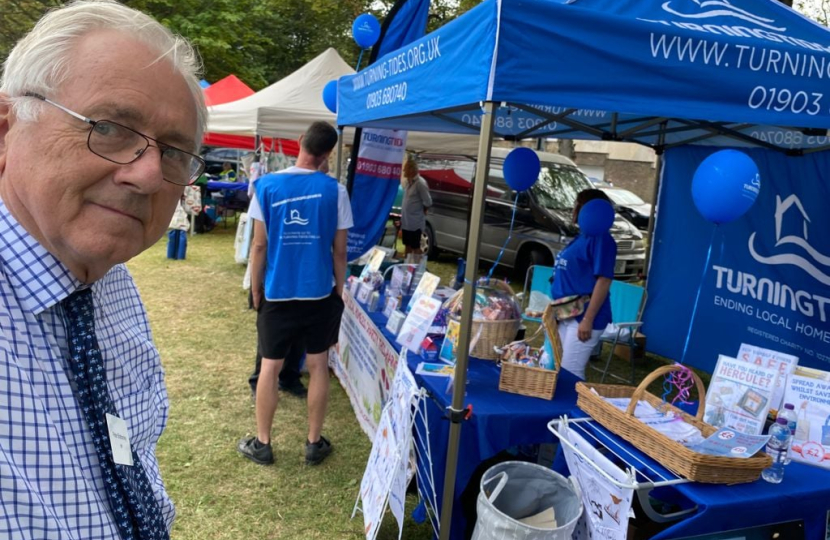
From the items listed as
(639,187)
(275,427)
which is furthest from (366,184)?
(639,187)

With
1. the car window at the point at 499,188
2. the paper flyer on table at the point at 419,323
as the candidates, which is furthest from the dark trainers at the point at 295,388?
the car window at the point at 499,188

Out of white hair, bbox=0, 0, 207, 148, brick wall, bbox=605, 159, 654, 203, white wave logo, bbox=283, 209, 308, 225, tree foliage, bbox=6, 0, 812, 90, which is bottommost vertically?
white wave logo, bbox=283, 209, 308, 225

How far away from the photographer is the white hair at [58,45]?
80 centimetres

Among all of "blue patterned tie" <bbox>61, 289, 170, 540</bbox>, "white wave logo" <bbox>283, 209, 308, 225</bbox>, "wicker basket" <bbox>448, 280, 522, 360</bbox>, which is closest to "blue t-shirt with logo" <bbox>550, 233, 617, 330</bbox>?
"wicker basket" <bbox>448, 280, 522, 360</bbox>

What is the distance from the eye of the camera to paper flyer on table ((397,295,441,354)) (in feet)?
9.53

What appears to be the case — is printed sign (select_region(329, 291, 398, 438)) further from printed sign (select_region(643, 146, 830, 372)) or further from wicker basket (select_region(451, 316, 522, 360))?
printed sign (select_region(643, 146, 830, 372))

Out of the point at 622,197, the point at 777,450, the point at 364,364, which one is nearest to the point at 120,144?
the point at 777,450

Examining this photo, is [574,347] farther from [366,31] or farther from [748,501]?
[366,31]

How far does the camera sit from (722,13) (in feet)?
8.26

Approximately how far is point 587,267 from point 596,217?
14.1 inches

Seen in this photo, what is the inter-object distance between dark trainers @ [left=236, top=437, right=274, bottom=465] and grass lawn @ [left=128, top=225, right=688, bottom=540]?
0.04 metres

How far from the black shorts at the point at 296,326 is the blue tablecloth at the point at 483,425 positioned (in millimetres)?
943

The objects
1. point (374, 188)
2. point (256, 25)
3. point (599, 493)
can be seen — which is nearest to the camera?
point (599, 493)

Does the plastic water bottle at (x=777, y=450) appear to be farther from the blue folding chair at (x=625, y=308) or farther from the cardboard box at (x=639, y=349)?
the cardboard box at (x=639, y=349)
